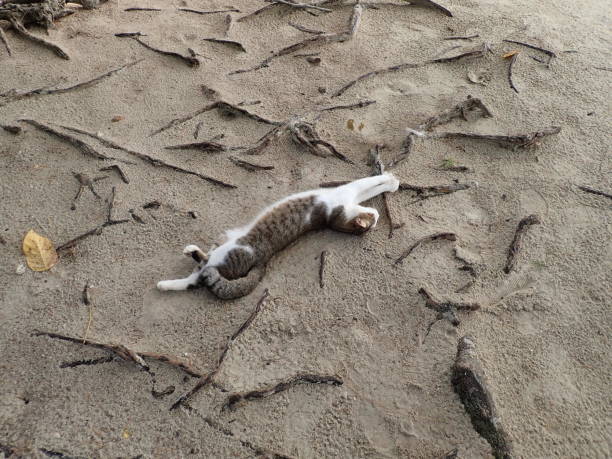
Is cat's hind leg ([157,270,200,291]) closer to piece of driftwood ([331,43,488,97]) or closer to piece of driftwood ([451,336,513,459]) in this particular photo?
piece of driftwood ([451,336,513,459])

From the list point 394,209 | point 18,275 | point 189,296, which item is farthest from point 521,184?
point 18,275

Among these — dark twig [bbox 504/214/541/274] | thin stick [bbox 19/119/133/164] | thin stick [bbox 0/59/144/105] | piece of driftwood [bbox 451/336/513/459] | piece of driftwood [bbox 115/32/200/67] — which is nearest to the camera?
piece of driftwood [bbox 451/336/513/459]

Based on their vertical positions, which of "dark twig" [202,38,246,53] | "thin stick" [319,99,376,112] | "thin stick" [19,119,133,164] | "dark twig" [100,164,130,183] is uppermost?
"dark twig" [202,38,246,53]

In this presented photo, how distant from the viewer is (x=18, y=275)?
259cm

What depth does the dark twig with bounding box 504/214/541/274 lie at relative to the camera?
280cm

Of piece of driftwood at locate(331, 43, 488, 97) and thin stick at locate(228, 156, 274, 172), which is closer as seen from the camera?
thin stick at locate(228, 156, 274, 172)

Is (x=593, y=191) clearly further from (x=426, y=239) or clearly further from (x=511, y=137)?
(x=426, y=239)

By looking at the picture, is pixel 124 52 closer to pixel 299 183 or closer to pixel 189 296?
pixel 299 183

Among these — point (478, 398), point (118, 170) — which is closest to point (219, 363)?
point (478, 398)

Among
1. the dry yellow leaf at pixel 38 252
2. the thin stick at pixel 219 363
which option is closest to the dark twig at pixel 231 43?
the dry yellow leaf at pixel 38 252

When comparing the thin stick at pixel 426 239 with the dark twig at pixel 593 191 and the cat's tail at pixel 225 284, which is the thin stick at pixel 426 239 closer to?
the cat's tail at pixel 225 284

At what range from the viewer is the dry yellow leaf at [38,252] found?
2639 mm

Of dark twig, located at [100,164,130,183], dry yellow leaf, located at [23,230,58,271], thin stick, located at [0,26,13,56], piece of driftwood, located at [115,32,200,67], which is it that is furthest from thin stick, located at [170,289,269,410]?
thin stick, located at [0,26,13,56]

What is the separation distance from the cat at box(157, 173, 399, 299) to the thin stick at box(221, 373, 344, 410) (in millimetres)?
598
